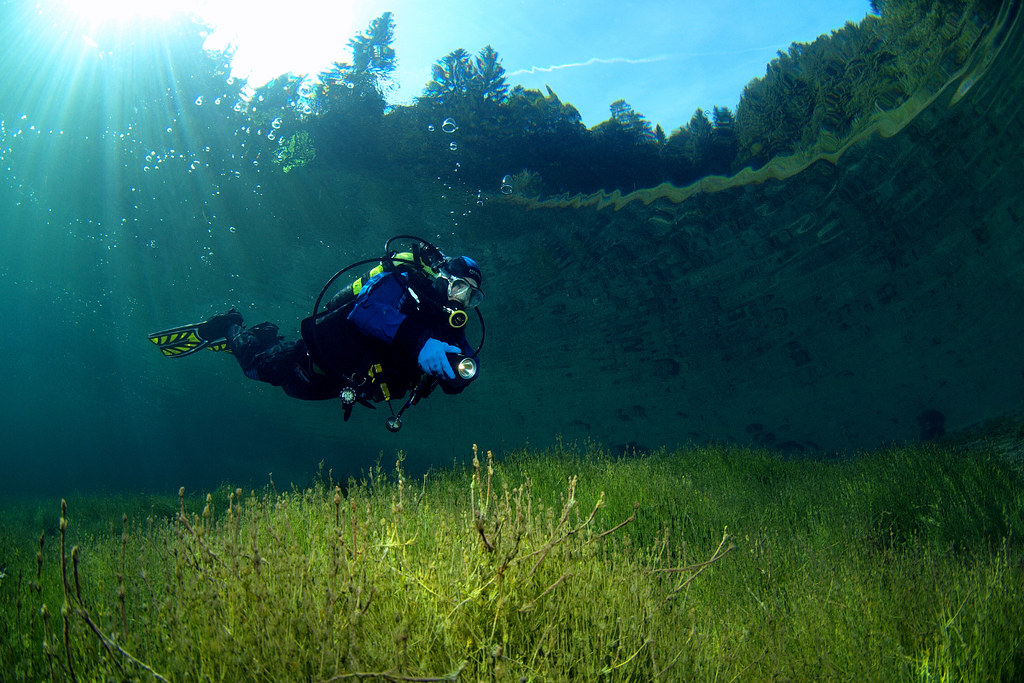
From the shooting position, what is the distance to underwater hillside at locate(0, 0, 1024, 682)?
211 cm

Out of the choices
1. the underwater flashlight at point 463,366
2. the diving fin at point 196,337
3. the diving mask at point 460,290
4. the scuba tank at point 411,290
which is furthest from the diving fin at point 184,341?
the underwater flashlight at point 463,366

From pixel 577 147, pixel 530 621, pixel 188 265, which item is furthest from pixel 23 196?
pixel 530 621

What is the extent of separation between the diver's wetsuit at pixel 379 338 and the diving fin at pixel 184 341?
2698mm

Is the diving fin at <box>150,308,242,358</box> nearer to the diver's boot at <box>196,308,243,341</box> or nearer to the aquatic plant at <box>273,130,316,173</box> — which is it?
the diver's boot at <box>196,308,243,341</box>

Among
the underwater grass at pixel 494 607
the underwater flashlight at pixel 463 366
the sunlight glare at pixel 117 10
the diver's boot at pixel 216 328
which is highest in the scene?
the sunlight glare at pixel 117 10

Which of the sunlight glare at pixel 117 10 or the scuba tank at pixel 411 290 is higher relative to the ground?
the sunlight glare at pixel 117 10

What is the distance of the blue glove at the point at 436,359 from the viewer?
420 centimetres

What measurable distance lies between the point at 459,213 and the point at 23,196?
17157mm

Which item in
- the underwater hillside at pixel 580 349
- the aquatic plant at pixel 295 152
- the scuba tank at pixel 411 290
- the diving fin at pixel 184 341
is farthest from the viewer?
the aquatic plant at pixel 295 152

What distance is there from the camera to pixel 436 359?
4.24 m

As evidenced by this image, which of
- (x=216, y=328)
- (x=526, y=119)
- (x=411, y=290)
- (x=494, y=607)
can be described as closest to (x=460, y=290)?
(x=411, y=290)

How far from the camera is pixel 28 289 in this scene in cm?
2783

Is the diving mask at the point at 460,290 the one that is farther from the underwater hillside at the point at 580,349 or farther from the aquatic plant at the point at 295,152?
the aquatic plant at the point at 295,152

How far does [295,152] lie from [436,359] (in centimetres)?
1257
